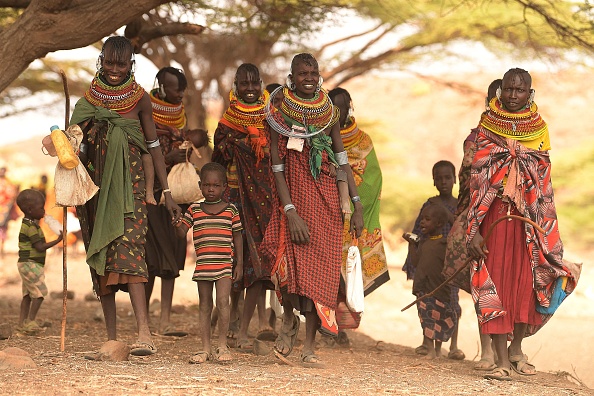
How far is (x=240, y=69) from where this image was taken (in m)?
7.53

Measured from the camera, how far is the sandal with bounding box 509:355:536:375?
668cm

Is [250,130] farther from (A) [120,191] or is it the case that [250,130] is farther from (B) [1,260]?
(B) [1,260]

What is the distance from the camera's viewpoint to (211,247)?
6.41m

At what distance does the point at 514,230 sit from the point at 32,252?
4.45 meters

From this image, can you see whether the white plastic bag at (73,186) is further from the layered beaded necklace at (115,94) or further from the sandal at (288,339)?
the sandal at (288,339)

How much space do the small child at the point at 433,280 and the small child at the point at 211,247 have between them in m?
2.18

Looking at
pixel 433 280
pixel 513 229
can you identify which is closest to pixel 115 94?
pixel 513 229

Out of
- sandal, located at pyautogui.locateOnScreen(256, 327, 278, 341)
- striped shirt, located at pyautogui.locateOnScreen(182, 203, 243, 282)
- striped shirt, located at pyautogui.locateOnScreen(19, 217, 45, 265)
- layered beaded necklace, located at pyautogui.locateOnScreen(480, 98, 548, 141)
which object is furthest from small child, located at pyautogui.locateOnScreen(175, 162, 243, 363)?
striped shirt, located at pyautogui.locateOnScreen(19, 217, 45, 265)

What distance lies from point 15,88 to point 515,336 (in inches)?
590

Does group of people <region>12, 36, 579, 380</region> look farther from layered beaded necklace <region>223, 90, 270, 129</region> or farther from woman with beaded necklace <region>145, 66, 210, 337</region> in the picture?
woman with beaded necklace <region>145, 66, 210, 337</region>

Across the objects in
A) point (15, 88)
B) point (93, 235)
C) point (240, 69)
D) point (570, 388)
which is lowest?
point (570, 388)

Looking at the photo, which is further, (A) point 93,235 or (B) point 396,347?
(B) point 396,347

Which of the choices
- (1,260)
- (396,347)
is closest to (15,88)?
(1,260)

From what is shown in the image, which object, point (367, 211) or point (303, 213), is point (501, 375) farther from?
point (367, 211)
